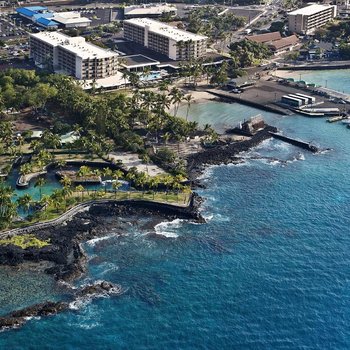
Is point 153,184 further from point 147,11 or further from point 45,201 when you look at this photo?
point 147,11

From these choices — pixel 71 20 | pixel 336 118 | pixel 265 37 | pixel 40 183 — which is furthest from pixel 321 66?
pixel 40 183

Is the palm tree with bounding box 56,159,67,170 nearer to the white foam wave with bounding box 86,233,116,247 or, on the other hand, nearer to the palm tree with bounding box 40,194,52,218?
the palm tree with bounding box 40,194,52,218

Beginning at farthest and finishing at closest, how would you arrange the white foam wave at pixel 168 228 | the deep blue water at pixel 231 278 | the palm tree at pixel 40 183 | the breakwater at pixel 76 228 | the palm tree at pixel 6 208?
the palm tree at pixel 40 183 < the white foam wave at pixel 168 228 < the palm tree at pixel 6 208 < the breakwater at pixel 76 228 < the deep blue water at pixel 231 278

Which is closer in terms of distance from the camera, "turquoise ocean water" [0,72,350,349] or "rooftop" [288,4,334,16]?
"turquoise ocean water" [0,72,350,349]

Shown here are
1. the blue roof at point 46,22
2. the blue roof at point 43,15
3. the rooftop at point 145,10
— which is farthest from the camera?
the rooftop at point 145,10

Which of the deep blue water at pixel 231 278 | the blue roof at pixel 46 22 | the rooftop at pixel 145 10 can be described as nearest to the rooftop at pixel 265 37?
the rooftop at pixel 145 10

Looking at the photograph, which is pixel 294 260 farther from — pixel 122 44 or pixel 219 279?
pixel 122 44

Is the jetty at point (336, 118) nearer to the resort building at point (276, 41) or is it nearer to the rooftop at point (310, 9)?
the resort building at point (276, 41)

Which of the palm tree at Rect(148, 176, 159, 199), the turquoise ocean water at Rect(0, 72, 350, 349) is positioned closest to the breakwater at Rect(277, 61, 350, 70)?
the turquoise ocean water at Rect(0, 72, 350, 349)
